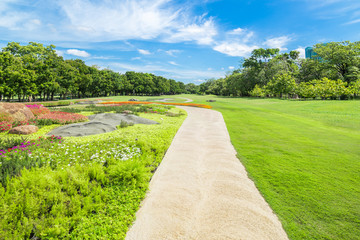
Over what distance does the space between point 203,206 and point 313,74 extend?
68.8m

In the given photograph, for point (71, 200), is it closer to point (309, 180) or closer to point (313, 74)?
point (309, 180)

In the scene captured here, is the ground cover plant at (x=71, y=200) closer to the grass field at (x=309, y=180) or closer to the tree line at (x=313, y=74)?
the grass field at (x=309, y=180)

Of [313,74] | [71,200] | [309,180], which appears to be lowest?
[309,180]

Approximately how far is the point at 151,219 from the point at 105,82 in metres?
69.8

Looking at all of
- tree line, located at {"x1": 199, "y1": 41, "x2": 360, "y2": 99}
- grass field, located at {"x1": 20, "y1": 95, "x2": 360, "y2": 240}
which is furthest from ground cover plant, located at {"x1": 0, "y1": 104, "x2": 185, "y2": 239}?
tree line, located at {"x1": 199, "y1": 41, "x2": 360, "y2": 99}

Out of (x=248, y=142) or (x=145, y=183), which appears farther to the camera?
(x=248, y=142)

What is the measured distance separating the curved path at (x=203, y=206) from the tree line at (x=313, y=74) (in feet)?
135

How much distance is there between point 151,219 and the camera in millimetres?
3562

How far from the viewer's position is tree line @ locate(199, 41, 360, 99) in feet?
116

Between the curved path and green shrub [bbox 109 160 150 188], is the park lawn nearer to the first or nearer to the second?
the curved path

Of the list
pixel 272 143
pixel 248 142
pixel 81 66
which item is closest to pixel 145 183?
pixel 248 142

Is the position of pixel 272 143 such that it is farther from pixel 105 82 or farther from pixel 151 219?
pixel 105 82

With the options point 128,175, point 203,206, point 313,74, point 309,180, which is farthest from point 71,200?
point 313,74

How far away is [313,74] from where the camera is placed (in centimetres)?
5478
